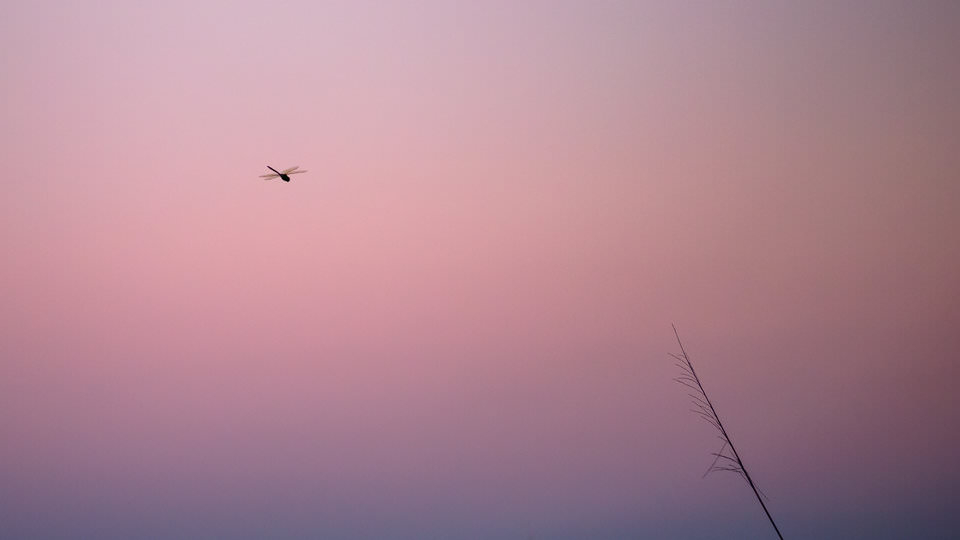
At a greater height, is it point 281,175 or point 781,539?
point 281,175

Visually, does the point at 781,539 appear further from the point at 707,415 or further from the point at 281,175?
the point at 281,175

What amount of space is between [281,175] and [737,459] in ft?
45.5

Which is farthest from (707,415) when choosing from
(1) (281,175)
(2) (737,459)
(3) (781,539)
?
(1) (281,175)

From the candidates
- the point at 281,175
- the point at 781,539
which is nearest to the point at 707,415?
the point at 781,539

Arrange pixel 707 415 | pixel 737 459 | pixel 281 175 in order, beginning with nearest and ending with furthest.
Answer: pixel 737 459 → pixel 707 415 → pixel 281 175

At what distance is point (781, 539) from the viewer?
3.21m

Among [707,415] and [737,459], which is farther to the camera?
[707,415]

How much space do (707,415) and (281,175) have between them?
1333 cm

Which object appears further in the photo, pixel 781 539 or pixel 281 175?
pixel 281 175

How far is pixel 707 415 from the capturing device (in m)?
4.05

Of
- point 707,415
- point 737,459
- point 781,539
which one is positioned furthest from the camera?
point 707,415

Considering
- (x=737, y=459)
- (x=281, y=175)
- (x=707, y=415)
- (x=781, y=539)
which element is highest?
(x=281, y=175)

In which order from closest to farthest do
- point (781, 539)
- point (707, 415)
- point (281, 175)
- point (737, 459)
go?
point (781, 539) < point (737, 459) < point (707, 415) < point (281, 175)

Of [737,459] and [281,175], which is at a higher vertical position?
[281,175]
